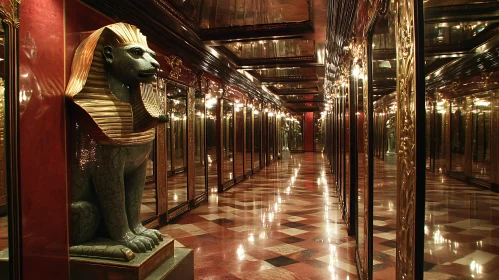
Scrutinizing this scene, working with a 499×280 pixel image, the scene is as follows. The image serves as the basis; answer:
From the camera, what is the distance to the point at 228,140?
28.1 feet

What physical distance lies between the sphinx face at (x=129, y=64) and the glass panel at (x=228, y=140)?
5468 millimetres

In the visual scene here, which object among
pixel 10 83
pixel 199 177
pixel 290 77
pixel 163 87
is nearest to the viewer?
pixel 10 83

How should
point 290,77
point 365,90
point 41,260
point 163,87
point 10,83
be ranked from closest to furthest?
point 10,83 < point 41,260 < point 365,90 < point 163,87 < point 290,77

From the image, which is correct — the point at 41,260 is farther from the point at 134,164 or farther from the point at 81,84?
the point at 81,84

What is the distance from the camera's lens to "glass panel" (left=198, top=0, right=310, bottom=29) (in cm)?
488

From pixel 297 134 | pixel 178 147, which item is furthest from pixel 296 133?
pixel 178 147

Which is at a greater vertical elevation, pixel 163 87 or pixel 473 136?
pixel 163 87

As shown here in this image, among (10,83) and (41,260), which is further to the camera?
(41,260)

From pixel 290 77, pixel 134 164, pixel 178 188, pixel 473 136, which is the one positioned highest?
pixel 290 77

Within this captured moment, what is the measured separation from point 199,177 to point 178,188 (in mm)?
786

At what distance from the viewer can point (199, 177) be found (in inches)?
263

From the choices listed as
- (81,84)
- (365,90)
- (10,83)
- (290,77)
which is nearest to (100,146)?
(81,84)

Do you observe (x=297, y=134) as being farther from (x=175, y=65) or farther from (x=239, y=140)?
(x=175, y=65)

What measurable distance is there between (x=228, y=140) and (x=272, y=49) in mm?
2472
